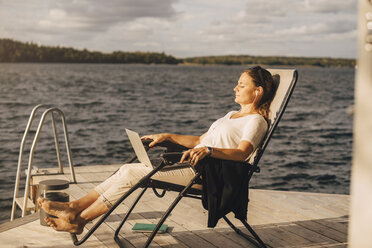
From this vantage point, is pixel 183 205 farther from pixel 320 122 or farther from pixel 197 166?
pixel 320 122

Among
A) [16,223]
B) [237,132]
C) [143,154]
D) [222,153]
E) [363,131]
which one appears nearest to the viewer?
[363,131]

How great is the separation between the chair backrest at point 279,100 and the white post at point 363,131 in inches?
69.3

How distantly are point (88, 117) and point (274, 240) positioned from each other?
21585 mm

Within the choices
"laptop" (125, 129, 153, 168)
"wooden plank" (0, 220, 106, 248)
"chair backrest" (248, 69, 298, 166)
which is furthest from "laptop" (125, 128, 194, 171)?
"wooden plank" (0, 220, 106, 248)

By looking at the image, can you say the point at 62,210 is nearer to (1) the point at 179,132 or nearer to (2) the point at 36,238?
(2) the point at 36,238

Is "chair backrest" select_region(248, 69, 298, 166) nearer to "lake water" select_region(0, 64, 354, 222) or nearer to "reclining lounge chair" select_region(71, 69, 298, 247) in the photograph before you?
"reclining lounge chair" select_region(71, 69, 298, 247)

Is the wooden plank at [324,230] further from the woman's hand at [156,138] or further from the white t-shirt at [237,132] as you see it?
the woman's hand at [156,138]

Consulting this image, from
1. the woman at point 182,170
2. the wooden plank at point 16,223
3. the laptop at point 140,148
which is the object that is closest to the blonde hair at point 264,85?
the woman at point 182,170

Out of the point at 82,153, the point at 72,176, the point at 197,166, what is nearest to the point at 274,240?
the point at 197,166

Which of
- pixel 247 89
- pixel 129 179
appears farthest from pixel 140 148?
pixel 247 89

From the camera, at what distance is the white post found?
1.21 meters

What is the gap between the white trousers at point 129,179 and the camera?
9.46 feet

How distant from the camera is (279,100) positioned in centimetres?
321

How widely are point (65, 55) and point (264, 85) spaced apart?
328 feet
